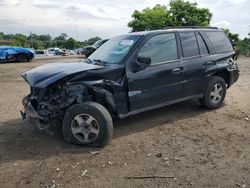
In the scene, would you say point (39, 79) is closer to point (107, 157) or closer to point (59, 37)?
point (107, 157)

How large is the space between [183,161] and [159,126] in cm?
164

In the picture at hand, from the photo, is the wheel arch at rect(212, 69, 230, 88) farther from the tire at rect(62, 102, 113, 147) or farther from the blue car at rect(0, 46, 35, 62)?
the blue car at rect(0, 46, 35, 62)

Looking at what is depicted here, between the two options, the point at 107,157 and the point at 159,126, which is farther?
the point at 159,126

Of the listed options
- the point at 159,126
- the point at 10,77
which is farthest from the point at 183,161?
the point at 10,77

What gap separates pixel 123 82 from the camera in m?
6.19

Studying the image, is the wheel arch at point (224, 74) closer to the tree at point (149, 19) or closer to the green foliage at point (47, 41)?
the tree at point (149, 19)

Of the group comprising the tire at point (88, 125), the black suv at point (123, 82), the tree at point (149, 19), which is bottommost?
the tire at point (88, 125)

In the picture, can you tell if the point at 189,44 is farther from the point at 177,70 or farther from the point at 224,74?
the point at 224,74

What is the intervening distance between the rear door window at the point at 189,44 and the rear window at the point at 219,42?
1.83 feet

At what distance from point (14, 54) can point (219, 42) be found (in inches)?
693

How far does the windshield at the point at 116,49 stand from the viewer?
21.3ft

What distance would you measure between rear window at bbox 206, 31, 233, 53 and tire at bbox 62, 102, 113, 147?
11.1ft

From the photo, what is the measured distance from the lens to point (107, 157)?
5332 millimetres

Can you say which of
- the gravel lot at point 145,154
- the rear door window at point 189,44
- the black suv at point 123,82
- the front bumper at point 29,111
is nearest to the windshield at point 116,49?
the black suv at point 123,82
